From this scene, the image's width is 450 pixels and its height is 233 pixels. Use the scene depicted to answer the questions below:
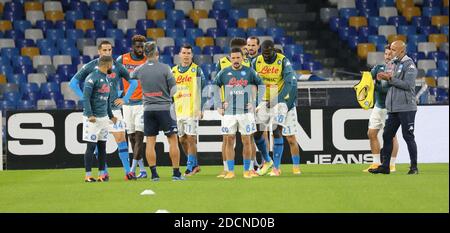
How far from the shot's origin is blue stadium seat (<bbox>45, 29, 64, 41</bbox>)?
2627 centimetres

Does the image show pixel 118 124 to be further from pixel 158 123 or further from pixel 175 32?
pixel 175 32

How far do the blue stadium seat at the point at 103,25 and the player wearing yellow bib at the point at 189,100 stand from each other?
1019cm

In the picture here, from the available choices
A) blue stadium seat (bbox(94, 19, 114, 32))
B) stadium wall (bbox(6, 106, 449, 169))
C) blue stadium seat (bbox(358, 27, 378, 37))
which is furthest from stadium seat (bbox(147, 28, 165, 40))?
stadium wall (bbox(6, 106, 449, 169))

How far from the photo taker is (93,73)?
49.8ft

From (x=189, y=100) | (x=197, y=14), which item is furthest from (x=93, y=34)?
(x=189, y=100)

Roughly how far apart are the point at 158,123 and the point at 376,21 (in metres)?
13.7

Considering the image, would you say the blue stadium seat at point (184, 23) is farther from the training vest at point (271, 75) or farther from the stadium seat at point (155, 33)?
the training vest at point (271, 75)

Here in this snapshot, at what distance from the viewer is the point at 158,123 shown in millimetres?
15109

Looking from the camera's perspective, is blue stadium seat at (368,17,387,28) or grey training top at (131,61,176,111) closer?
grey training top at (131,61,176,111)

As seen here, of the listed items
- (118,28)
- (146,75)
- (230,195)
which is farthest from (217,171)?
(118,28)

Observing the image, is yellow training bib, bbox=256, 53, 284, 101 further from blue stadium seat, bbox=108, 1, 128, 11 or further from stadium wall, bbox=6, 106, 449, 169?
blue stadium seat, bbox=108, 1, 128, 11

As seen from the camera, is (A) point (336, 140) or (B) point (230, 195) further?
(A) point (336, 140)

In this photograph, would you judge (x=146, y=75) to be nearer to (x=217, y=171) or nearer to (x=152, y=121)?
(x=152, y=121)
